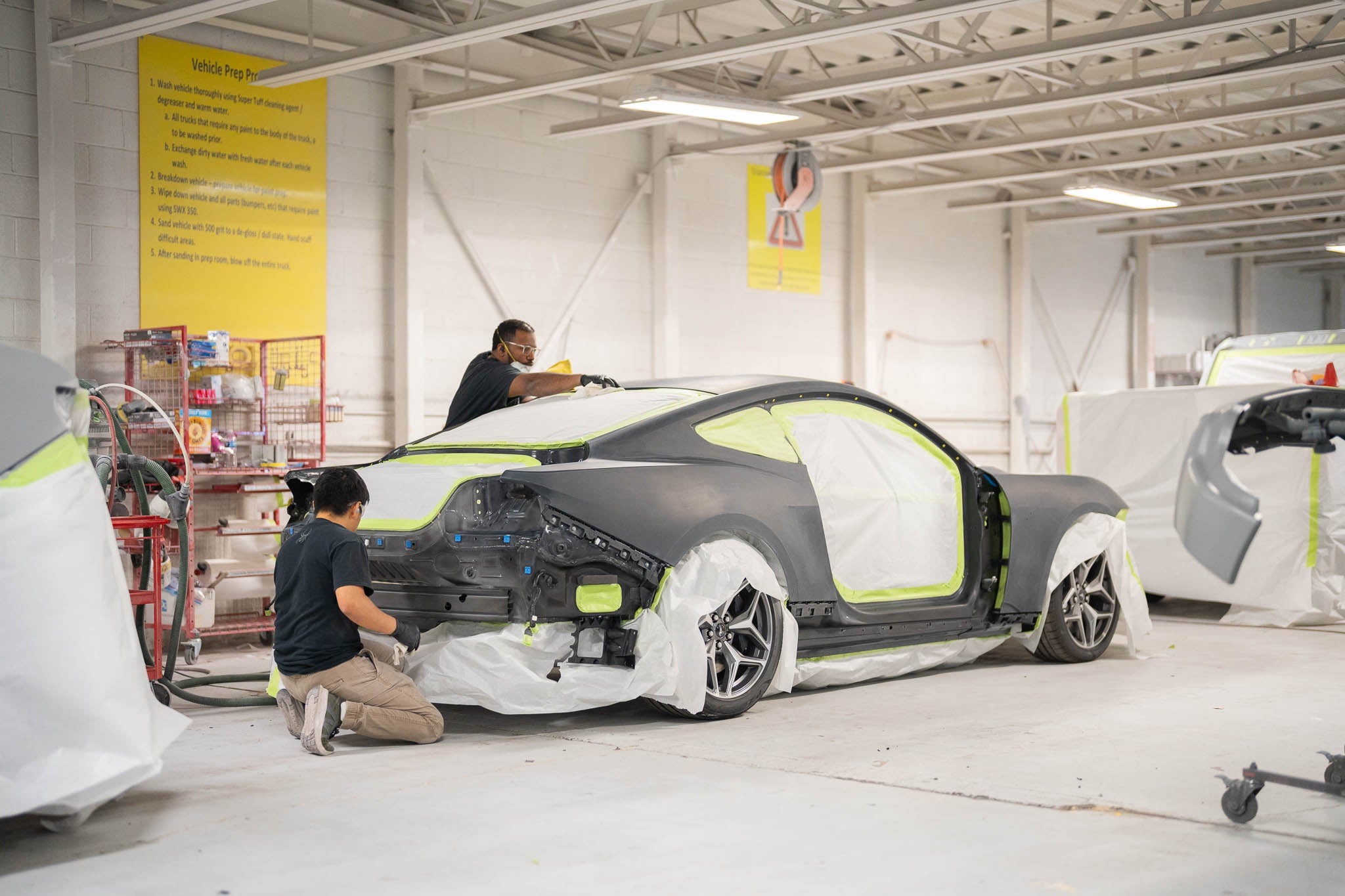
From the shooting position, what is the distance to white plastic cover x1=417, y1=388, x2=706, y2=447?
16.9 ft

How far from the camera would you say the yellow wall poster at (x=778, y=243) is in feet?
46.1

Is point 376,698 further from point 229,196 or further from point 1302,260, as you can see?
point 1302,260

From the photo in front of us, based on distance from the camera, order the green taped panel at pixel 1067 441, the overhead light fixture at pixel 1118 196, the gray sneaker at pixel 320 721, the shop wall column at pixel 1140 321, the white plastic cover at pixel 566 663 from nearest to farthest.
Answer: the gray sneaker at pixel 320 721 → the white plastic cover at pixel 566 663 → the green taped panel at pixel 1067 441 → the overhead light fixture at pixel 1118 196 → the shop wall column at pixel 1140 321

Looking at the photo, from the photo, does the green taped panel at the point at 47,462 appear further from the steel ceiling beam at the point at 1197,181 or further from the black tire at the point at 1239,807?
the steel ceiling beam at the point at 1197,181

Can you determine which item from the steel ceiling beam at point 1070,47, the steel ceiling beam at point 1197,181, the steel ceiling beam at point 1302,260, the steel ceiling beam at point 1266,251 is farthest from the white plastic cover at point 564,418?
the steel ceiling beam at point 1302,260

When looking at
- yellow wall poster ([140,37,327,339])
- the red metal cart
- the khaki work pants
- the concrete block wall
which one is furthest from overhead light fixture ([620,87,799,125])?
the khaki work pants

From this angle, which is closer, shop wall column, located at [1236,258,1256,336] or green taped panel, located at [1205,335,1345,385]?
green taped panel, located at [1205,335,1345,385]

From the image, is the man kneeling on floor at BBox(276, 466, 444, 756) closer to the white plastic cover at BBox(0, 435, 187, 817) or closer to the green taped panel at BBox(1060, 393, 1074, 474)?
the white plastic cover at BBox(0, 435, 187, 817)

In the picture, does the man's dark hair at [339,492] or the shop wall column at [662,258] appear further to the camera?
the shop wall column at [662,258]

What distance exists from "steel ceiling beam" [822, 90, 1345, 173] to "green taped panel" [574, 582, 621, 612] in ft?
29.6

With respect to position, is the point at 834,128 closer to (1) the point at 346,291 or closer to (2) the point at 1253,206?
(1) the point at 346,291

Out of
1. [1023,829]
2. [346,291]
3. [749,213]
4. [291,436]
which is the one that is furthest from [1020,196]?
[1023,829]

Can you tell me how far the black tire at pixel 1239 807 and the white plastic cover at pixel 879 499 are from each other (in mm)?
2235

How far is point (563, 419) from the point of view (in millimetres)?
5340
